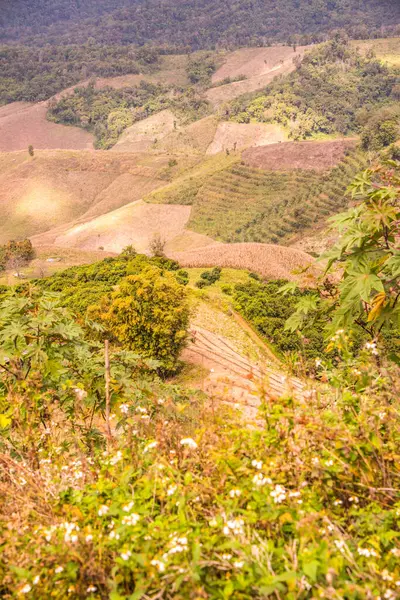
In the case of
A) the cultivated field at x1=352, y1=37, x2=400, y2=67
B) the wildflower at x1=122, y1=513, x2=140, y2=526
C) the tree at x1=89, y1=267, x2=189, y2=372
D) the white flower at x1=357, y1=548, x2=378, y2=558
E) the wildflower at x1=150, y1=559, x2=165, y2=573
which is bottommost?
the cultivated field at x1=352, y1=37, x2=400, y2=67

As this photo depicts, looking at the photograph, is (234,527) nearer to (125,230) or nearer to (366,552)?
(366,552)

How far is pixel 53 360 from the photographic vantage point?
14.9ft

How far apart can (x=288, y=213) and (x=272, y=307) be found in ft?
167

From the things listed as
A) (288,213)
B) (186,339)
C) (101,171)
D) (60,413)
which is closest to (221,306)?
(186,339)

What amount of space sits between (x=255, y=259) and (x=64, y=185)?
89.8 metres

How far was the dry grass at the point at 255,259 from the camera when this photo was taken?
44.8 meters

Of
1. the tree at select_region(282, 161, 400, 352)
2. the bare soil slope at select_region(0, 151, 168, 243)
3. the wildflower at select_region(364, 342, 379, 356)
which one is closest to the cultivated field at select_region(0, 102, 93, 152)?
the bare soil slope at select_region(0, 151, 168, 243)

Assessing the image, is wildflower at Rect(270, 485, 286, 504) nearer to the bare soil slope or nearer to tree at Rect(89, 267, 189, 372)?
tree at Rect(89, 267, 189, 372)

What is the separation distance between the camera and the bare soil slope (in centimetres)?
10869

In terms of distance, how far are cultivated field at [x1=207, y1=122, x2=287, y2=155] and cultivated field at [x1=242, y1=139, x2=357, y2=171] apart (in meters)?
17.6

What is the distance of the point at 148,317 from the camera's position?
19.0 metres

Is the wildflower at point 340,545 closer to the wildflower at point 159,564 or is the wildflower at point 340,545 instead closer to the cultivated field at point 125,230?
the wildflower at point 159,564

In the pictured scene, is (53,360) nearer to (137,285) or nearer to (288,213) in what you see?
(137,285)

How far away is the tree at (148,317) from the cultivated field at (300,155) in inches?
3177
